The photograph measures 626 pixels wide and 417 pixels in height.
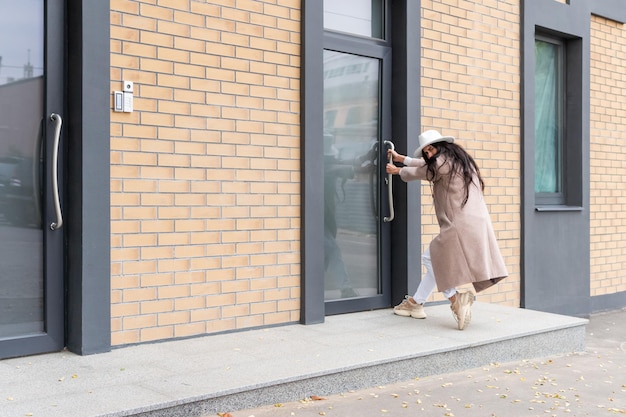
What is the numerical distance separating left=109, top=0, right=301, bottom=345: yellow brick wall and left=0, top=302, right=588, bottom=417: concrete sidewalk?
259 millimetres

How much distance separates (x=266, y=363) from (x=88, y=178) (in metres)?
1.55

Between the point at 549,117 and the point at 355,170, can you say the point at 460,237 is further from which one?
the point at 549,117

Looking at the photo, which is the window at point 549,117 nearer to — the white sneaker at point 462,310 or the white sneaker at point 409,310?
the white sneaker at point 409,310

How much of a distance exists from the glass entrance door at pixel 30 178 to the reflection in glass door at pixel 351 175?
7.43ft

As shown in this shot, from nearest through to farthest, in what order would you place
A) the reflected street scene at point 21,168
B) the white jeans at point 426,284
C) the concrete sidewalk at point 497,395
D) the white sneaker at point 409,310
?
the concrete sidewalk at point 497,395
the reflected street scene at point 21,168
the white jeans at point 426,284
the white sneaker at point 409,310

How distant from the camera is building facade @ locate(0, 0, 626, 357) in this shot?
4680mm

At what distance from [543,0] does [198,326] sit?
17.4ft

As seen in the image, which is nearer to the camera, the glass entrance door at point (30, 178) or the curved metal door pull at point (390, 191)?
the glass entrance door at point (30, 178)

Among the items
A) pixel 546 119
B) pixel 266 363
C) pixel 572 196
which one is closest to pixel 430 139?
pixel 266 363

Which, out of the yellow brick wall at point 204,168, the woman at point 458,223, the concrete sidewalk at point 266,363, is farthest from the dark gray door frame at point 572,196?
the yellow brick wall at point 204,168

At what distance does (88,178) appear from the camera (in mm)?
4664

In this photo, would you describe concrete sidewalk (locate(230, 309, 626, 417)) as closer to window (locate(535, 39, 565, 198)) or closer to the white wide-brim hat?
the white wide-brim hat

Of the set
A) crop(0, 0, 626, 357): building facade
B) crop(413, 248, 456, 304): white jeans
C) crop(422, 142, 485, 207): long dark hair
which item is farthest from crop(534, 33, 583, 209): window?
crop(422, 142, 485, 207): long dark hair

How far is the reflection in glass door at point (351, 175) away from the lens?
247 inches
